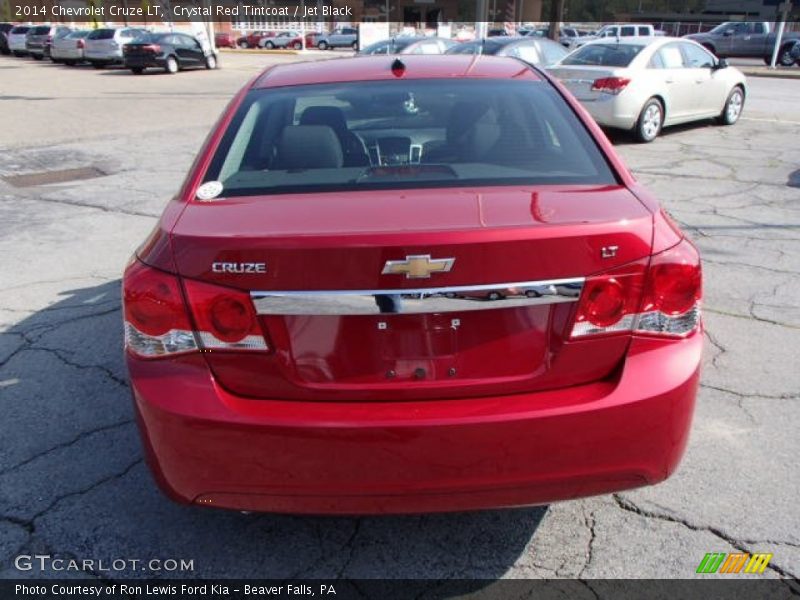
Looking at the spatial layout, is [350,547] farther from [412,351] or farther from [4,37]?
[4,37]

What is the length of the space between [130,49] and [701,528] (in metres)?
27.3

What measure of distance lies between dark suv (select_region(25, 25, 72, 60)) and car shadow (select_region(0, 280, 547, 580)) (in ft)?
115

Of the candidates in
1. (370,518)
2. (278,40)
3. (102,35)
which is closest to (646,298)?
(370,518)

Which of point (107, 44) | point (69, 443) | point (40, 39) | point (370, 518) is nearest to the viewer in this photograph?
point (370, 518)

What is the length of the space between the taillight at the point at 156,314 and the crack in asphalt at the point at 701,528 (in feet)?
5.84

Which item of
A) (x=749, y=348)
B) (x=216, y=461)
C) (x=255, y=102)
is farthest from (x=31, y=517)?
(x=749, y=348)

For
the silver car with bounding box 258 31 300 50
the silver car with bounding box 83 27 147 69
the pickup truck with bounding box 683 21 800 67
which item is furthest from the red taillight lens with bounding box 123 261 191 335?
the silver car with bounding box 258 31 300 50

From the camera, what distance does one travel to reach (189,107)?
16031 millimetres

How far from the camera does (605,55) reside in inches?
429

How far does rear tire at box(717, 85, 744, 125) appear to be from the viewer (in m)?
12.3

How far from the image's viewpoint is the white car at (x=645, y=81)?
1017 cm

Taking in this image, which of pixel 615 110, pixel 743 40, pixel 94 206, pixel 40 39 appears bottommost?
pixel 94 206

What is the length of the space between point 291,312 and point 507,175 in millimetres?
970

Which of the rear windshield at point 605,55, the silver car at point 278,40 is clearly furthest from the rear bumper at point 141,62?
the silver car at point 278,40
